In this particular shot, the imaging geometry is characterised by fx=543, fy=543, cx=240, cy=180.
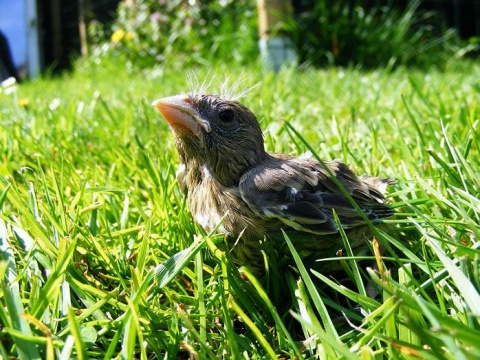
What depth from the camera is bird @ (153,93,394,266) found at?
47.4 inches

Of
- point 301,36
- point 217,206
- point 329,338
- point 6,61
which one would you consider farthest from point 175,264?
point 6,61

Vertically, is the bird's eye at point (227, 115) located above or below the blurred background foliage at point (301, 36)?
above

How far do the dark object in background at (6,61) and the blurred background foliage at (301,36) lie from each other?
4.31ft

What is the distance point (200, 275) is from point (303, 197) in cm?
31

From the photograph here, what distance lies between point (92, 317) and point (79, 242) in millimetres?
278

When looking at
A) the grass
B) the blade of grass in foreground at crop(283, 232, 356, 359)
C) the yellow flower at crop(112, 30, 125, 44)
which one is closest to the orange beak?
the grass

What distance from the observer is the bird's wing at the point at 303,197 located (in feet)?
3.87

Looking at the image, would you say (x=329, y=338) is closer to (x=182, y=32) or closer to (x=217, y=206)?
(x=217, y=206)

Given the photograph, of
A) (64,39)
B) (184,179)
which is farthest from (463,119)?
(64,39)

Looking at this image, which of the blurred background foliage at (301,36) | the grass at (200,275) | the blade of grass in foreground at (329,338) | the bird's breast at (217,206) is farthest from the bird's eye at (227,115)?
the blurred background foliage at (301,36)

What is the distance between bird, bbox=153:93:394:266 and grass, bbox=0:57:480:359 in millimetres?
67

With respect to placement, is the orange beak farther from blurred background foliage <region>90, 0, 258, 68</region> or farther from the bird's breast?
blurred background foliage <region>90, 0, 258, 68</region>

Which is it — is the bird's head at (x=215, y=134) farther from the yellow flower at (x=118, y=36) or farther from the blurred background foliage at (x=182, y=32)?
the yellow flower at (x=118, y=36)

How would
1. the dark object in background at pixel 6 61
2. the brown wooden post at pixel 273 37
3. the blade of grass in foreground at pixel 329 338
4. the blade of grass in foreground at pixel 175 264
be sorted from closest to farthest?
the blade of grass in foreground at pixel 329 338, the blade of grass in foreground at pixel 175 264, the brown wooden post at pixel 273 37, the dark object in background at pixel 6 61
